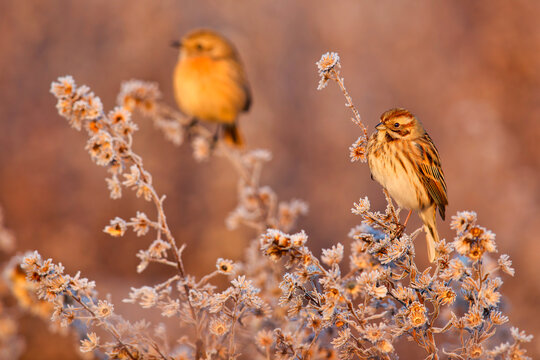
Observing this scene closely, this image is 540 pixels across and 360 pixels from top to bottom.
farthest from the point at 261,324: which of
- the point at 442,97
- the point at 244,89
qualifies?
the point at 442,97

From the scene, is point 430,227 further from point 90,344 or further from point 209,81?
point 209,81

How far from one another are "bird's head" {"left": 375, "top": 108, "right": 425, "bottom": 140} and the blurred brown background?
3.26 m

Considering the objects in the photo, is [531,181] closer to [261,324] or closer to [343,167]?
[343,167]

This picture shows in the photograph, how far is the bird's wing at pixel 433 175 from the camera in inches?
97.2

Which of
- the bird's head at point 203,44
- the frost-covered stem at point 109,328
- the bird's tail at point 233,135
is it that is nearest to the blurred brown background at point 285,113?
the bird's tail at point 233,135

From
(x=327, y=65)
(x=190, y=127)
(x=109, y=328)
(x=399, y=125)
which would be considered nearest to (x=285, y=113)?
(x=190, y=127)

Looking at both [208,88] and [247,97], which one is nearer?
[208,88]

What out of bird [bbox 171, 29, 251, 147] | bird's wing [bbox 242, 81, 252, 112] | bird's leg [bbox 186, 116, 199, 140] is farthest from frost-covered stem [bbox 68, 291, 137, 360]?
bird's wing [bbox 242, 81, 252, 112]

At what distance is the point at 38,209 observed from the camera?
6738mm

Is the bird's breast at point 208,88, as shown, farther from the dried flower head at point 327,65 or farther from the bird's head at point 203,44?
the dried flower head at point 327,65

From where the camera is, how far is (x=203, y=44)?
5.27 metres

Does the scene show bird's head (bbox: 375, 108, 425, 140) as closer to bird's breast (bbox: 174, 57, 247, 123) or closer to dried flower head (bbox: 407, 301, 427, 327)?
dried flower head (bbox: 407, 301, 427, 327)

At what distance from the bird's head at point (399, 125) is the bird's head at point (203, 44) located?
3245 millimetres

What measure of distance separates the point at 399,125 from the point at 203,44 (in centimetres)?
331
